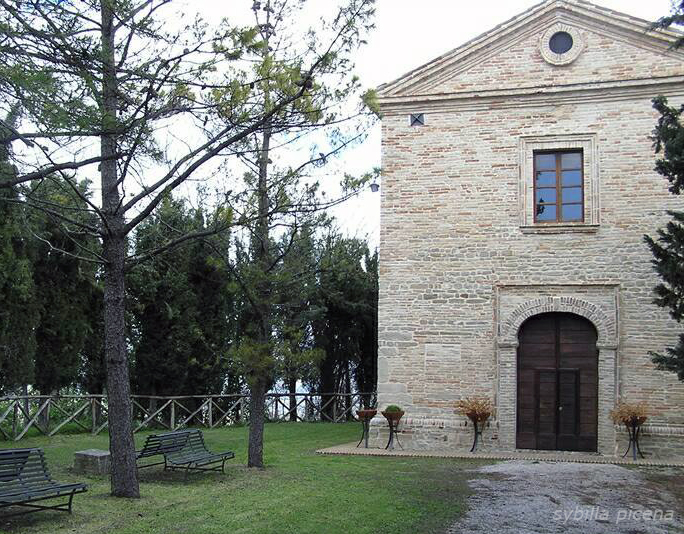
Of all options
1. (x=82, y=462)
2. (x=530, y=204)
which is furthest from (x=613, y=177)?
(x=82, y=462)

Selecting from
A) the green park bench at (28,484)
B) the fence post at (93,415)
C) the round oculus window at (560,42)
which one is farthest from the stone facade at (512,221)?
the green park bench at (28,484)

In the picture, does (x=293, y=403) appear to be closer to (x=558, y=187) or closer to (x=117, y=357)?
(x=558, y=187)

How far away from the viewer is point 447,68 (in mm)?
16016

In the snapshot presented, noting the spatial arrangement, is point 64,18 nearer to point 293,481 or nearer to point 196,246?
point 293,481

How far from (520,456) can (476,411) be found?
3.84 ft

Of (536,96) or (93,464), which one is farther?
(536,96)

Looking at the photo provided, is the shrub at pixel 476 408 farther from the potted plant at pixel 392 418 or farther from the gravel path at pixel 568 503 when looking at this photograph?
the gravel path at pixel 568 503

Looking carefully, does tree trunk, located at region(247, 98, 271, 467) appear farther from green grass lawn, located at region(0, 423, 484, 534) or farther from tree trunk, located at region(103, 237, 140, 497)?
tree trunk, located at region(103, 237, 140, 497)

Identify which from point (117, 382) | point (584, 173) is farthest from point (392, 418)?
point (117, 382)

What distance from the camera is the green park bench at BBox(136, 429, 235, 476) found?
425 inches

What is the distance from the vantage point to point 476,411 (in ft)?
48.4

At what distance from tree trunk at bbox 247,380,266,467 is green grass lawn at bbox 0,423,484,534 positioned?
0.28m

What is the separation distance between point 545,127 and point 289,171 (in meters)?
6.72

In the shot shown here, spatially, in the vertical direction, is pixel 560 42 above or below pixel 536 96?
above
